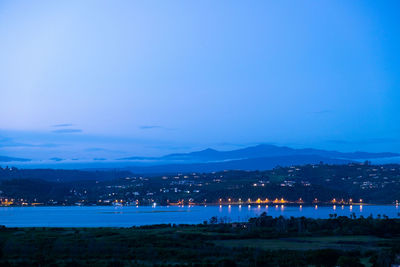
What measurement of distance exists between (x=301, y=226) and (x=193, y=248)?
24.9 meters

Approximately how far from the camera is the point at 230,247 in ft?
173

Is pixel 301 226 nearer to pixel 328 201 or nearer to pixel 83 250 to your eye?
pixel 83 250

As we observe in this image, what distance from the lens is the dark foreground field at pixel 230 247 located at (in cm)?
4078

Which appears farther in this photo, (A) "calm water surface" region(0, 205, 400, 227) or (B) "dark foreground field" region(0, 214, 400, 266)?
(A) "calm water surface" region(0, 205, 400, 227)

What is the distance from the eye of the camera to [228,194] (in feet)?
654

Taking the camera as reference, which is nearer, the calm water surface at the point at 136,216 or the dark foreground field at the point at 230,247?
the dark foreground field at the point at 230,247

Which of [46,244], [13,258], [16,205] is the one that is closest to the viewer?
[13,258]

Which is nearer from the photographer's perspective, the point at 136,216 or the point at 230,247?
the point at 230,247

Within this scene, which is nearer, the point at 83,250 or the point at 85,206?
the point at 83,250

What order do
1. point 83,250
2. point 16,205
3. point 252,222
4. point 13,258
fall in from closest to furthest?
1. point 13,258
2. point 83,250
3. point 252,222
4. point 16,205

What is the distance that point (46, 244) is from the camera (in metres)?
51.7

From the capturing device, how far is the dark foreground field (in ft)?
134

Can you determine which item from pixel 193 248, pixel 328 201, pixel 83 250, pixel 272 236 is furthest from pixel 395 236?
pixel 328 201

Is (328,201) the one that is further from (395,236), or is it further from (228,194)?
(395,236)
